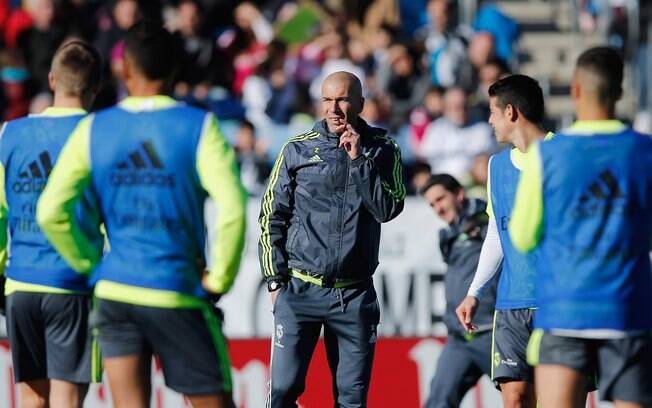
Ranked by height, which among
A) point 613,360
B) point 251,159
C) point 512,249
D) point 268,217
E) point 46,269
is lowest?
point 613,360

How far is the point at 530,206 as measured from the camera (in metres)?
6.29

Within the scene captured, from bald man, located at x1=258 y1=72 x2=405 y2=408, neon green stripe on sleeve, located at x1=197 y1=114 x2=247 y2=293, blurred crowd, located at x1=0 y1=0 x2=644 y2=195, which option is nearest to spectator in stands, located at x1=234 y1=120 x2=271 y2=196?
blurred crowd, located at x1=0 y1=0 x2=644 y2=195

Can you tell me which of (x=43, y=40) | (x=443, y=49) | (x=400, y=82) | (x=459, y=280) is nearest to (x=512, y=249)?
(x=459, y=280)

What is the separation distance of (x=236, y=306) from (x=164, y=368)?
644cm

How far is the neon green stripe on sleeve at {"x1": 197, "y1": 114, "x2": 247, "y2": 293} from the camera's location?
20.1ft

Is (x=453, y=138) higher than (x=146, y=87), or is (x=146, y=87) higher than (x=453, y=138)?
(x=146, y=87)

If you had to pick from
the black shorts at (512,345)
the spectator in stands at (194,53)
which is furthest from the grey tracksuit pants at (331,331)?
the spectator in stands at (194,53)

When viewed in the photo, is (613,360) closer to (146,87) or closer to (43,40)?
(146,87)

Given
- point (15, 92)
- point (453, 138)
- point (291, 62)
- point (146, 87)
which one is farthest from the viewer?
point (291, 62)

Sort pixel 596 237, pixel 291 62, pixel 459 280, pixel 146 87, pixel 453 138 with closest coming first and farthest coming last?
pixel 596 237 < pixel 146 87 < pixel 459 280 < pixel 453 138 < pixel 291 62

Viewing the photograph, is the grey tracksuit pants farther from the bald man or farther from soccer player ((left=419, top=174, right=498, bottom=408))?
soccer player ((left=419, top=174, right=498, bottom=408))

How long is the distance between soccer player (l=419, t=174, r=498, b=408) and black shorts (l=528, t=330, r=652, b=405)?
3.09 metres

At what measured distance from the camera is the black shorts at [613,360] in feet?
20.5

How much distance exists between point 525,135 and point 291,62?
29.2ft
